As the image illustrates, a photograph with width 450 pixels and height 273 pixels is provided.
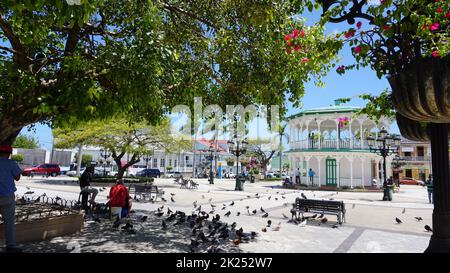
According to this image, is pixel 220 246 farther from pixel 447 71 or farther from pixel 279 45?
pixel 447 71

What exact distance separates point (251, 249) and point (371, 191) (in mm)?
23029

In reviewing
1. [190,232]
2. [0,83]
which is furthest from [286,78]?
[0,83]

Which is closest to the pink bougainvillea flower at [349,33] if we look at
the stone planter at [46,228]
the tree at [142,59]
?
the tree at [142,59]

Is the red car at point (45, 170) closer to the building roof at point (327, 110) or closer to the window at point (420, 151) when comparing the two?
the building roof at point (327, 110)

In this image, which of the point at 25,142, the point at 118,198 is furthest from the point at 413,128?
the point at 25,142

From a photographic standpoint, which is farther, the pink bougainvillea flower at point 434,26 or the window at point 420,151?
the window at point 420,151

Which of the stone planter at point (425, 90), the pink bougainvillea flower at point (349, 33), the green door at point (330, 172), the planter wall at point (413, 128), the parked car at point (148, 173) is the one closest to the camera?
the stone planter at point (425, 90)

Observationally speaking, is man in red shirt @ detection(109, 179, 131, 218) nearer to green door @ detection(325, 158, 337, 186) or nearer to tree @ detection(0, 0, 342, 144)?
tree @ detection(0, 0, 342, 144)

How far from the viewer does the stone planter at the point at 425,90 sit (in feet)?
8.93

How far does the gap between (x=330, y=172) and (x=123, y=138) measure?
738 inches

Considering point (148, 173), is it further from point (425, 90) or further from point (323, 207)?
point (425, 90)

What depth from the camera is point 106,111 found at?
20.2 ft

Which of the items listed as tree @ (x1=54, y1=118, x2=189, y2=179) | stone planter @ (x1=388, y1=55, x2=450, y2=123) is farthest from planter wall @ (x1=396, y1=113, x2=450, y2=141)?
tree @ (x1=54, y1=118, x2=189, y2=179)

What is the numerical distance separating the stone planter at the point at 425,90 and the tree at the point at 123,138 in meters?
20.0
